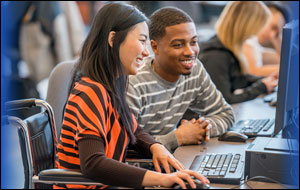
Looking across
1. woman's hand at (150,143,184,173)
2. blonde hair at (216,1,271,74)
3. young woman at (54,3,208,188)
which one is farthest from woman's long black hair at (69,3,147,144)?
blonde hair at (216,1,271,74)

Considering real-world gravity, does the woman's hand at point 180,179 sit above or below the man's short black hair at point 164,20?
below

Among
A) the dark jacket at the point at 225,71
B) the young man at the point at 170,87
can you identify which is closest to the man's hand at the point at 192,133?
the young man at the point at 170,87

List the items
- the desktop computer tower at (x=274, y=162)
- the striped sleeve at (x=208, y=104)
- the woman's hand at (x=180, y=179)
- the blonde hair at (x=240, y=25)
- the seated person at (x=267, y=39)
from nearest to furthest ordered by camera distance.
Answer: the woman's hand at (x=180, y=179) < the desktop computer tower at (x=274, y=162) < the striped sleeve at (x=208, y=104) < the blonde hair at (x=240, y=25) < the seated person at (x=267, y=39)

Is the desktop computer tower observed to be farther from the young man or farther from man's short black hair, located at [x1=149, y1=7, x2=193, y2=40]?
man's short black hair, located at [x1=149, y1=7, x2=193, y2=40]

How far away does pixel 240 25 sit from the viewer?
276 centimetres

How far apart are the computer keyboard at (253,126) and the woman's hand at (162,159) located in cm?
47

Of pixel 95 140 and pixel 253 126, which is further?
pixel 253 126

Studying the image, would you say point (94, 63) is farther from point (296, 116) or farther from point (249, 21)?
point (249, 21)

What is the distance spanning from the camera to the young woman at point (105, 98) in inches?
57.3

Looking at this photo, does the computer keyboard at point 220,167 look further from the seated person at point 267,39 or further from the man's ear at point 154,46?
the seated person at point 267,39

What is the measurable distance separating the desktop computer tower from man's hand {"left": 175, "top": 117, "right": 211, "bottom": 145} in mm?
422

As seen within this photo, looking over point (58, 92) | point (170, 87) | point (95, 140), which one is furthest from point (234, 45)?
point (95, 140)

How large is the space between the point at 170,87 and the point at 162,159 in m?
0.50

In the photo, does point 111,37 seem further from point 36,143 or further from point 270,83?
point 270,83
